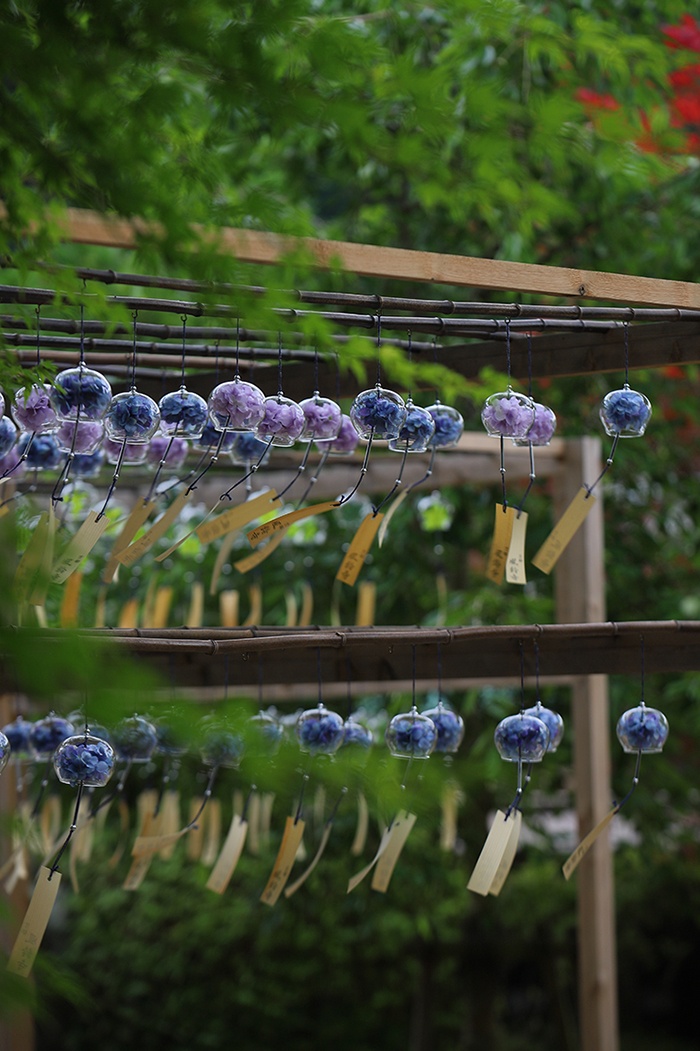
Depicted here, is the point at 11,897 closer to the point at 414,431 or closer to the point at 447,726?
the point at 447,726

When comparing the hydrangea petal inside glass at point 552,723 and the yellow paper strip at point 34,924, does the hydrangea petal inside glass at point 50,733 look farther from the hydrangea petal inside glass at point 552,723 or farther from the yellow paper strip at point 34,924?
the hydrangea petal inside glass at point 552,723

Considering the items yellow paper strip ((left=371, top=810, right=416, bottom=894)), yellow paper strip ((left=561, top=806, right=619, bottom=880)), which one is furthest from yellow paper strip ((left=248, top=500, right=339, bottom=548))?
yellow paper strip ((left=561, top=806, right=619, bottom=880))

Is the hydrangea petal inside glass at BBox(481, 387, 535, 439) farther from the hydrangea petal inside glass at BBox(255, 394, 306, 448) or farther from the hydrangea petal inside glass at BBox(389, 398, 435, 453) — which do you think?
the hydrangea petal inside glass at BBox(255, 394, 306, 448)

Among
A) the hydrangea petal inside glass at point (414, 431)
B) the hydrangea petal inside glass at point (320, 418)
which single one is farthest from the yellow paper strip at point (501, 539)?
the hydrangea petal inside glass at point (320, 418)

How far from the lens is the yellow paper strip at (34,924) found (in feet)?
3.86

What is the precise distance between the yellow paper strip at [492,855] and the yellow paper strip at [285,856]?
22 centimetres

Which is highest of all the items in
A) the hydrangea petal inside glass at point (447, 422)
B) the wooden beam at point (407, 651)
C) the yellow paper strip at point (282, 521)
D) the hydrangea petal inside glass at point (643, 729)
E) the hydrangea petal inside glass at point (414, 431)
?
the hydrangea petal inside glass at point (447, 422)

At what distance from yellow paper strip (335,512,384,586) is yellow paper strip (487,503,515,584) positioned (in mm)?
158

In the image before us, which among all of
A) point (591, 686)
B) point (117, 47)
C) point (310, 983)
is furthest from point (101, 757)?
point (310, 983)

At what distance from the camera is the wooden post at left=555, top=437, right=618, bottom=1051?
2.39 metres

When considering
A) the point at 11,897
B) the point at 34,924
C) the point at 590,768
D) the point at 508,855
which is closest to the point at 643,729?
the point at 508,855

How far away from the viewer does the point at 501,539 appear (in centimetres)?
148

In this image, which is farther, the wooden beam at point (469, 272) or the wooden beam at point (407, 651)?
the wooden beam at point (407, 651)

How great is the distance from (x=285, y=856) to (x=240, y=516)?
427 mm
